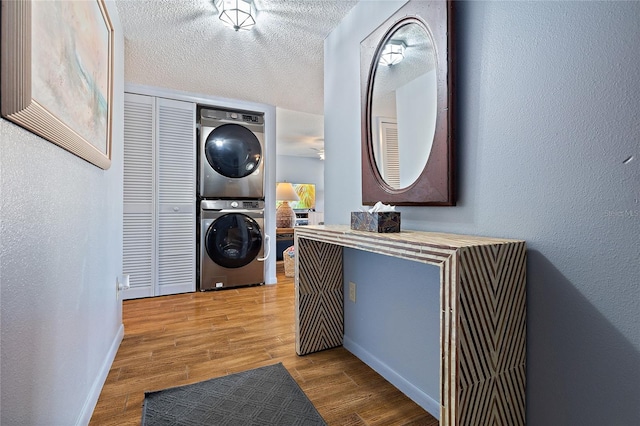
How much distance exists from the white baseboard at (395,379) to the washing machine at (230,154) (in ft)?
7.22

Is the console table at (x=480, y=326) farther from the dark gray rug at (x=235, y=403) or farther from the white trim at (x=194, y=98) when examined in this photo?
the white trim at (x=194, y=98)

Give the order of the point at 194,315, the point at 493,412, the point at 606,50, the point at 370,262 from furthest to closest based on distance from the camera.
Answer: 1. the point at 194,315
2. the point at 370,262
3. the point at 493,412
4. the point at 606,50

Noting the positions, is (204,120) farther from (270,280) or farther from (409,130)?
(409,130)

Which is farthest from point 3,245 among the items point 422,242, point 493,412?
point 493,412

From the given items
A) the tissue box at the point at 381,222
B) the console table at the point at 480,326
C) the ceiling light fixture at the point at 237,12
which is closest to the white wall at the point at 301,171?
the ceiling light fixture at the point at 237,12

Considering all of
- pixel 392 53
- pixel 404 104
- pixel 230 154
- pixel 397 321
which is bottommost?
pixel 397 321

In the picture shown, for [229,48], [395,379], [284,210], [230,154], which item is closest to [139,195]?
[230,154]

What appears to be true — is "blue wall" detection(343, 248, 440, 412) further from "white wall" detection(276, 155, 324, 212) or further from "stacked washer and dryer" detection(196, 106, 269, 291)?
"white wall" detection(276, 155, 324, 212)

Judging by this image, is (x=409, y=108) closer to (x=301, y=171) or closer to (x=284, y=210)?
(x=284, y=210)

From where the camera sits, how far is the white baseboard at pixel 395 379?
1.41m

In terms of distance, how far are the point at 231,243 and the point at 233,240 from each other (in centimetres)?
4

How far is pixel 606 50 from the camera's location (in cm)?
85

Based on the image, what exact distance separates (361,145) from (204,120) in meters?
2.29

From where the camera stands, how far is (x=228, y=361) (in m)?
1.90
